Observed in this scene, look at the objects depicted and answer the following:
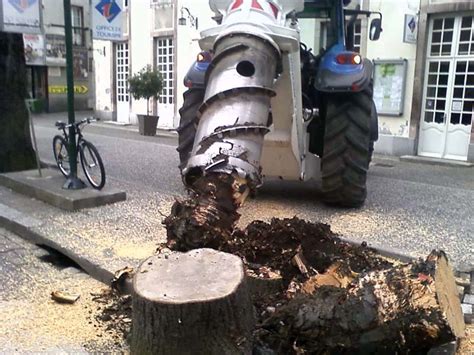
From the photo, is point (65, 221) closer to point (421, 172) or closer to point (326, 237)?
point (326, 237)

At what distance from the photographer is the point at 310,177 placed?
581cm

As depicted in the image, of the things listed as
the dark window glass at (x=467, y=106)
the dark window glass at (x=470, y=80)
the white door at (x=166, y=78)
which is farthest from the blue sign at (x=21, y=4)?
the white door at (x=166, y=78)

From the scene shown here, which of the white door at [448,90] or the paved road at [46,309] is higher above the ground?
the white door at [448,90]

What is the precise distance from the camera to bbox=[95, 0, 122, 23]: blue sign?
9.21 metres

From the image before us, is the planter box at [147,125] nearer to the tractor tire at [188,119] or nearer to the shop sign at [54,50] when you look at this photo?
the tractor tire at [188,119]

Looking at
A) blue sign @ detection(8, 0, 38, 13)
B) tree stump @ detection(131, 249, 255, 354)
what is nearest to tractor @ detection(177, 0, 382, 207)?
tree stump @ detection(131, 249, 255, 354)

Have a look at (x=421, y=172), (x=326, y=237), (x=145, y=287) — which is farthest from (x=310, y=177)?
(x=421, y=172)

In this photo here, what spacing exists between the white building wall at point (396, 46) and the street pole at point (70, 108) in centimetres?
791

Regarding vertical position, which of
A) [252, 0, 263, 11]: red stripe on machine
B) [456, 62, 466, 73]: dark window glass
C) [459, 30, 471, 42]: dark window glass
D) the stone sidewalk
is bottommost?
the stone sidewalk

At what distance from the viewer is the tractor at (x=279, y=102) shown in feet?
10.7

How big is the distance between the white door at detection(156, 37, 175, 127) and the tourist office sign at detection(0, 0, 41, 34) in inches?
404

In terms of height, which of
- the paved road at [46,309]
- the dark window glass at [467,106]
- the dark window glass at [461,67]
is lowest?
the paved road at [46,309]

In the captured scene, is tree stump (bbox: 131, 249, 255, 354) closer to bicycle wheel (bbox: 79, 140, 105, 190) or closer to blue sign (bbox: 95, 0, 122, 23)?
bicycle wheel (bbox: 79, 140, 105, 190)

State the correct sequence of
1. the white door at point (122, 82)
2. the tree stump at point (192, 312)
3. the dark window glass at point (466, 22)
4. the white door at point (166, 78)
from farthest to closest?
the white door at point (122, 82), the white door at point (166, 78), the dark window glass at point (466, 22), the tree stump at point (192, 312)
